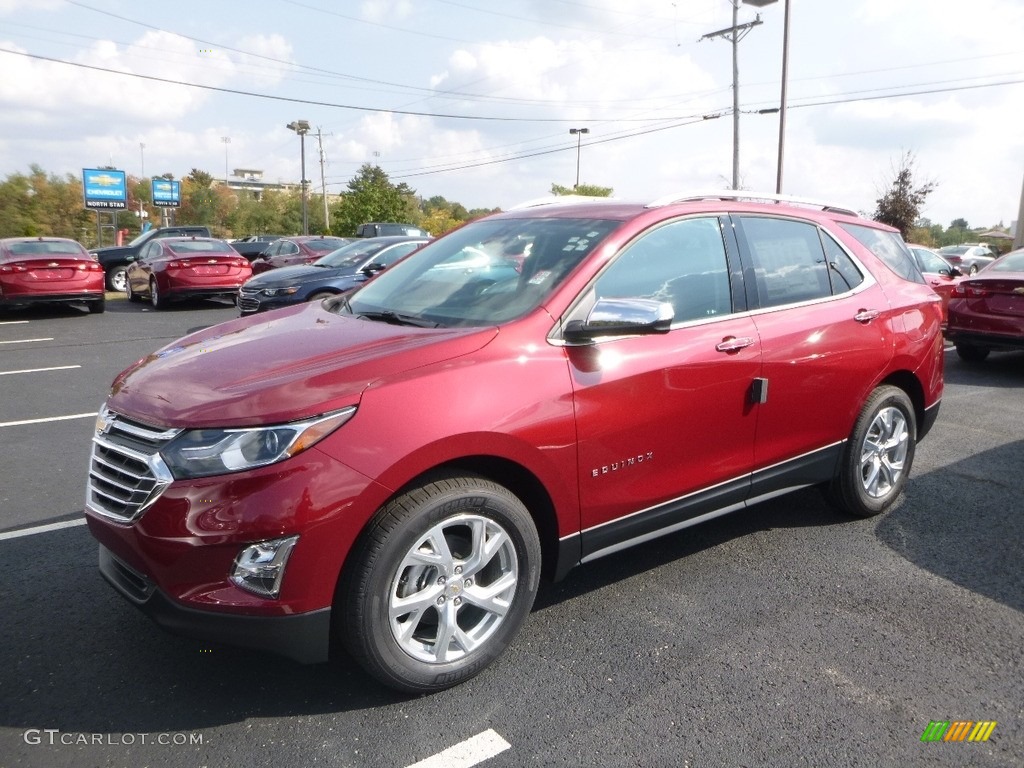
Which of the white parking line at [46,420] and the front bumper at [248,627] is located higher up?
the front bumper at [248,627]

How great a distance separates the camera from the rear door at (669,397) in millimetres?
3127

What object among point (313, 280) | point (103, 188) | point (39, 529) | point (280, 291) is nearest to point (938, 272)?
point (313, 280)

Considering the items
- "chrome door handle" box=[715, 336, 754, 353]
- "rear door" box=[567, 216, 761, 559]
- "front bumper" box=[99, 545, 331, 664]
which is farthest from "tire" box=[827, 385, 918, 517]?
"front bumper" box=[99, 545, 331, 664]

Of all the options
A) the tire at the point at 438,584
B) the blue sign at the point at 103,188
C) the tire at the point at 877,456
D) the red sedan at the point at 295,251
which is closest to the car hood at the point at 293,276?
the red sedan at the point at 295,251

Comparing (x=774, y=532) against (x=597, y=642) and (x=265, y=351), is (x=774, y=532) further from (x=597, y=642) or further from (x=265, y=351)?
(x=265, y=351)

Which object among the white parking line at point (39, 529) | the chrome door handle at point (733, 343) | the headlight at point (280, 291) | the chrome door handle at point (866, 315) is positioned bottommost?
the white parking line at point (39, 529)

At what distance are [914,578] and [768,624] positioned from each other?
96 centimetres

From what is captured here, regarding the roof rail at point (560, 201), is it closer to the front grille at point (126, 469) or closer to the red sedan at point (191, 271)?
the front grille at point (126, 469)

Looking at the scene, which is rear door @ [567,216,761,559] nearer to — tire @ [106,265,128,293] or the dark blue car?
the dark blue car

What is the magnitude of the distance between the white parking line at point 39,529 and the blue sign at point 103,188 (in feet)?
175

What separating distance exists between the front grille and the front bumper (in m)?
0.25

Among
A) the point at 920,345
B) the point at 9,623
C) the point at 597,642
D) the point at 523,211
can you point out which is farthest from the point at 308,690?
the point at 920,345

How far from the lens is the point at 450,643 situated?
112 inches

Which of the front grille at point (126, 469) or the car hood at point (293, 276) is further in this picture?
the car hood at point (293, 276)
